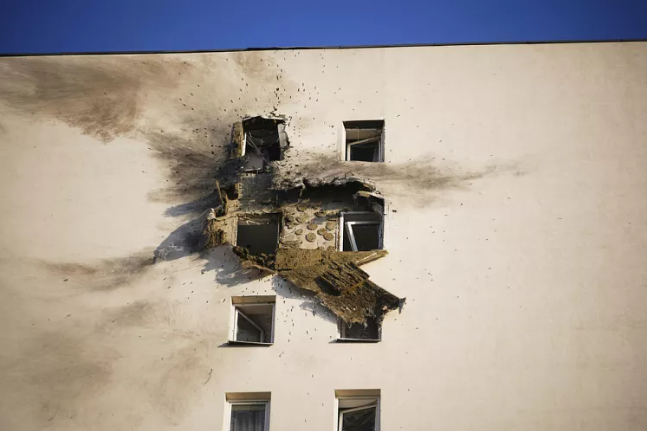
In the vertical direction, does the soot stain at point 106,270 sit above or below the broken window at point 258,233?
below

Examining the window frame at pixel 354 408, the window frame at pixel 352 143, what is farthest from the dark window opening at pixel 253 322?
the window frame at pixel 352 143

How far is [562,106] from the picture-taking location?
18516mm

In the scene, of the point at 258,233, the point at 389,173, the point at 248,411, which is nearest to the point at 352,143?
the point at 389,173

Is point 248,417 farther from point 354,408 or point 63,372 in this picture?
point 63,372

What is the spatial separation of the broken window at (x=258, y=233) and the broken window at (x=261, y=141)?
4.05 ft

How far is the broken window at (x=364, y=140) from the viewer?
18609 mm

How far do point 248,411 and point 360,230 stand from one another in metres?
3.88

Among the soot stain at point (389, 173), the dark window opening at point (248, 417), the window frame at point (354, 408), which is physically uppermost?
the soot stain at point (389, 173)

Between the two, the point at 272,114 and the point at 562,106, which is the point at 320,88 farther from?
the point at 562,106

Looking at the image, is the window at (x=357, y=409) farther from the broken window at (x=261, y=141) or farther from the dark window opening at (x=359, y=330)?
the broken window at (x=261, y=141)

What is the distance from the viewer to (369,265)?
17.0 metres

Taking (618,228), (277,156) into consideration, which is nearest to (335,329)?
(277,156)

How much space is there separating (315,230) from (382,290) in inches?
70.4

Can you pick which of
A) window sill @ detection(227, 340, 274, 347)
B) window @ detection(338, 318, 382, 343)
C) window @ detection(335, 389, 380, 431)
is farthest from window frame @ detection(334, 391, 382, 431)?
window sill @ detection(227, 340, 274, 347)
